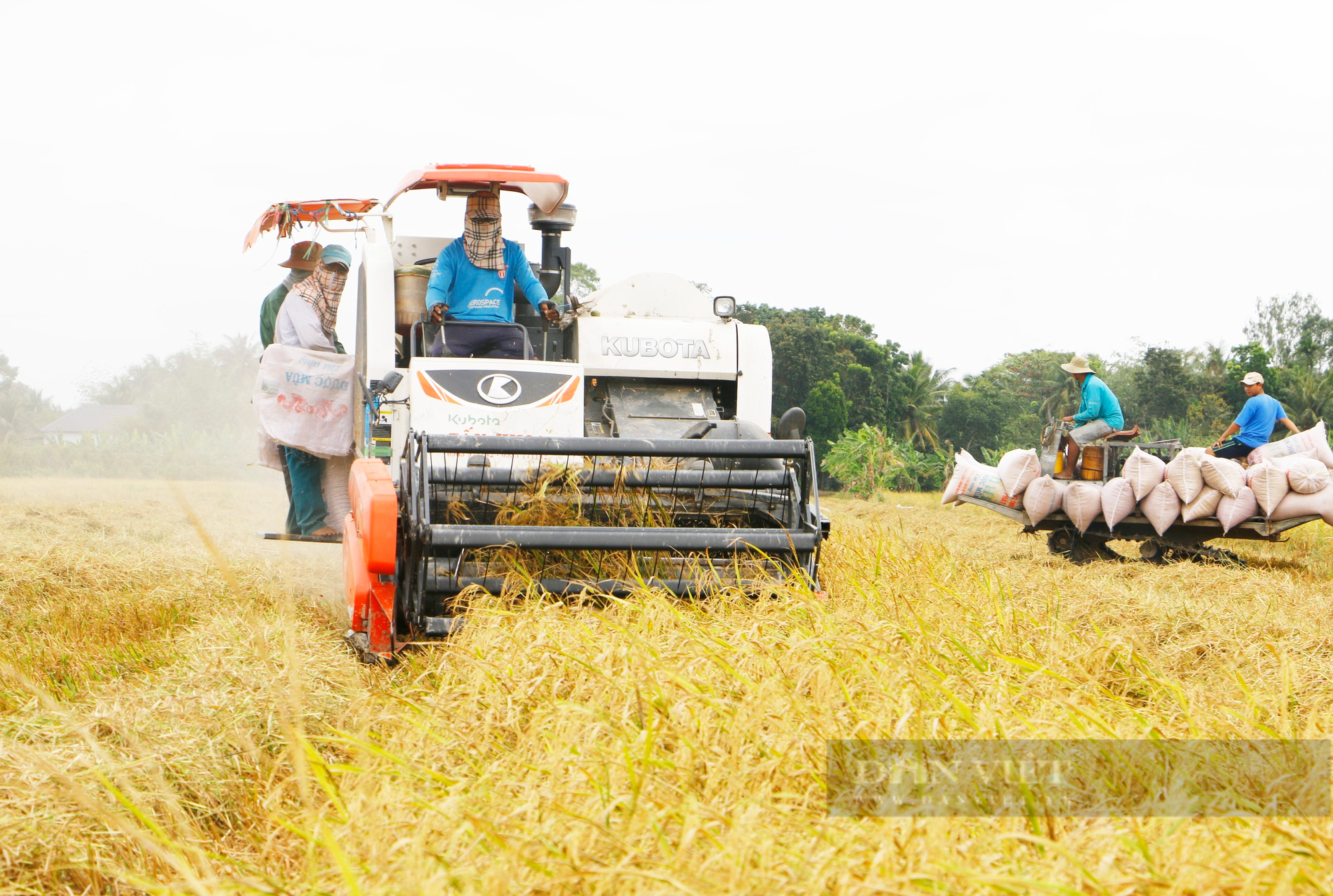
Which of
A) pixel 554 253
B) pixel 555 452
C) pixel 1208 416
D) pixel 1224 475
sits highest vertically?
pixel 554 253

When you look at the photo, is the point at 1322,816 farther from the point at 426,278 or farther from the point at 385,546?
the point at 426,278

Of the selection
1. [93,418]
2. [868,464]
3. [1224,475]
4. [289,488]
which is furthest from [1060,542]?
[93,418]

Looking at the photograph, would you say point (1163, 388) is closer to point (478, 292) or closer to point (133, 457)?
point (133, 457)

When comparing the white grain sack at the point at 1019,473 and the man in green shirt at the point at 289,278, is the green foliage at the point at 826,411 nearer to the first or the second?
the white grain sack at the point at 1019,473

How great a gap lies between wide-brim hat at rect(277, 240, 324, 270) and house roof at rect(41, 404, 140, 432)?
30907mm

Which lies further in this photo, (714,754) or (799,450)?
(799,450)

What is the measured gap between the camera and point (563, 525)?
13.9ft

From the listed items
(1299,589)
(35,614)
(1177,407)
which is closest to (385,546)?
(35,614)

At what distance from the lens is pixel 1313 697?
10.5ft

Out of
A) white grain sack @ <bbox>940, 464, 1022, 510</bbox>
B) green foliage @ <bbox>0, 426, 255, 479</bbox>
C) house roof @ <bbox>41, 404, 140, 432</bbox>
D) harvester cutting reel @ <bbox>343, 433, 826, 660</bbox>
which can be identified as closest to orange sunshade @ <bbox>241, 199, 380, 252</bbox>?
harvester cutting reel @ <bbox>343, 433, 826, 660</bbox>

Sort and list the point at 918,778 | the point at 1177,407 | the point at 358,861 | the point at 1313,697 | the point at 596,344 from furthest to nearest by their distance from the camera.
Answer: the point at 1177,407 → the point at 596,344 → the point at 1313,697 → the point at 918,778 → the point at 358,861

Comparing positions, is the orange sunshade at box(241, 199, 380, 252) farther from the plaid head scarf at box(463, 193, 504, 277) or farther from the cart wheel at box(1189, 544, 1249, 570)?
the cart wheel at box(1189, 544, 1249, 570)

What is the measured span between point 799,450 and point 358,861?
2.60 metres

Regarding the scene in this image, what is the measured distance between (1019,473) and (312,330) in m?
5.07
